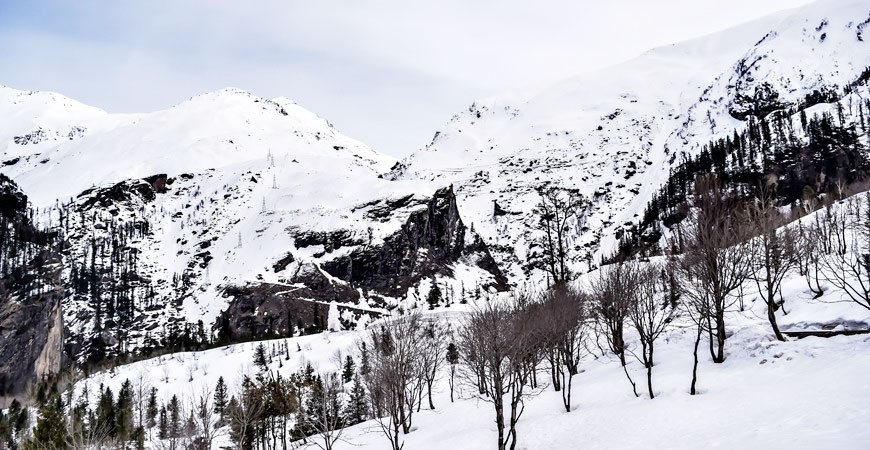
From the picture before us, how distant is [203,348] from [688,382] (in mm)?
137088

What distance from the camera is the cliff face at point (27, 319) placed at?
13875 cm

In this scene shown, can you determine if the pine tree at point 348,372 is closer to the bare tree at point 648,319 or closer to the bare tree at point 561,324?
the bare tree at point 561,324

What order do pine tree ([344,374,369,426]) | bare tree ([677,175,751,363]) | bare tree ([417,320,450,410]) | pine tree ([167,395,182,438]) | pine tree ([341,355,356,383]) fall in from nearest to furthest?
bare tree ([677,175,751,363]), pine tree ([167,395,182,438]), bare tree ([417,320,450,410]), pine tree ([344,374,369,426]), pine tree ([341,355,356,383])

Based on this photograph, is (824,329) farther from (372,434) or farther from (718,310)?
(372,434)

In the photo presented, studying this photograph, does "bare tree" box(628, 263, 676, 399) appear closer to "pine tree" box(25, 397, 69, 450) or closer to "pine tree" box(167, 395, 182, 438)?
"pine tree" box(167, 395, 182, 438)

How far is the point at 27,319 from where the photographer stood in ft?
487

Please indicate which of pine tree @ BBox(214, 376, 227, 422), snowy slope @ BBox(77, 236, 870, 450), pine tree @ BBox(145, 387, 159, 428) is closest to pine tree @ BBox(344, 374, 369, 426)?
pine tree @ BBox(214, 376, 227, 422)

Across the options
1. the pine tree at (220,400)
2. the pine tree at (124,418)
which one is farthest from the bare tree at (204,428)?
the pine tree at (124,418)

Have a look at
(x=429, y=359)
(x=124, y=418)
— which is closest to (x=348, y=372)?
(x=124, y=418)

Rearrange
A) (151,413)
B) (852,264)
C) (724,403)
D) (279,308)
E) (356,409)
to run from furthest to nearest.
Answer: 1. (279,308)
2. (151,413)
3. (356,409)
4. (852,264)
5. (724,403)

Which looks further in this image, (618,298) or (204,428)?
(618,298)

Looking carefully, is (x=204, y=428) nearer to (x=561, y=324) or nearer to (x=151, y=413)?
(x=561, y=324)

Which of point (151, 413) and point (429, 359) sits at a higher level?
point (429, 359)

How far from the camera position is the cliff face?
138750mm
